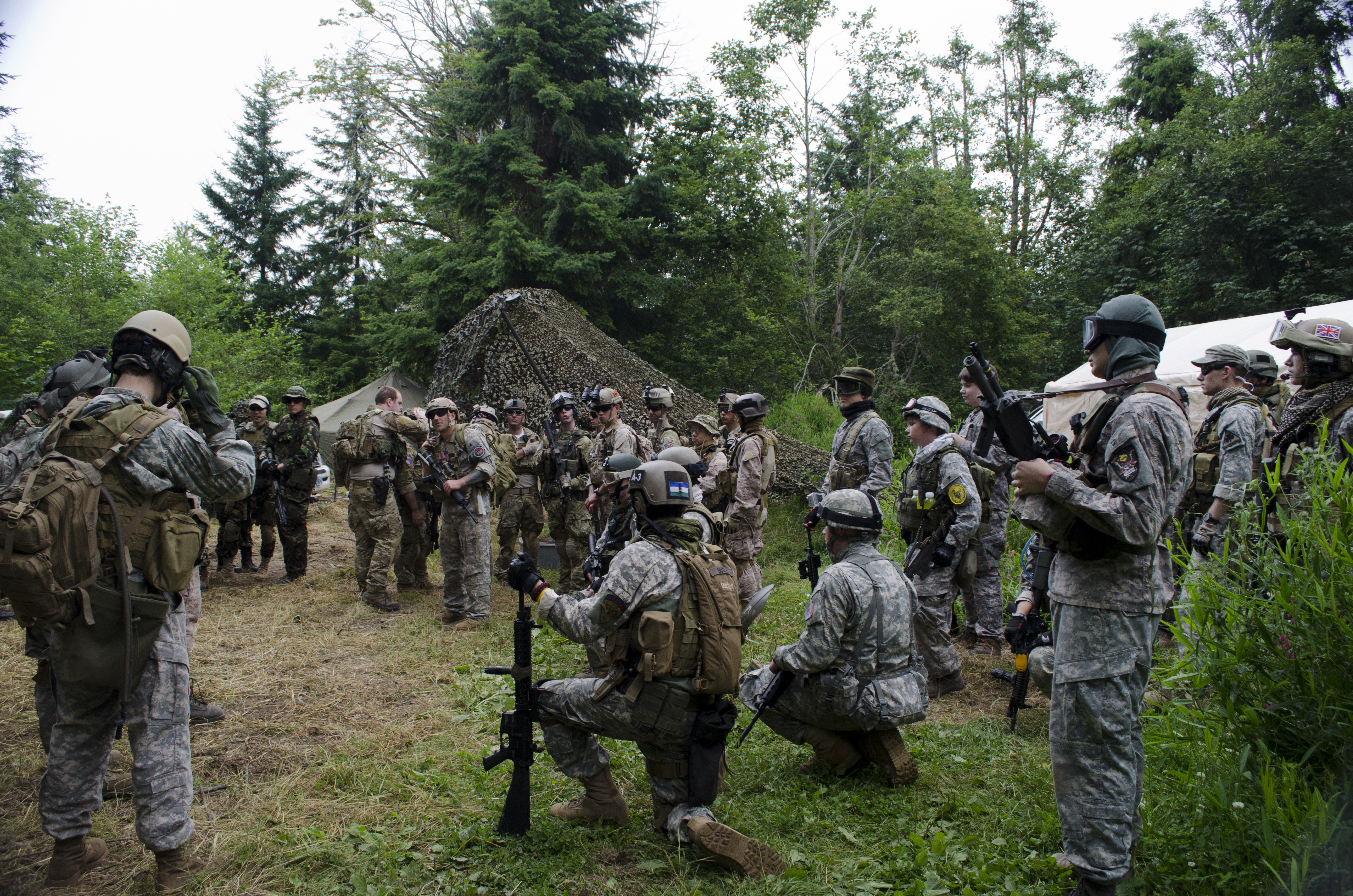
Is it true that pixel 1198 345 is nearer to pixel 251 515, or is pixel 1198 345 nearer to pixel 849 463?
pixel 849 463

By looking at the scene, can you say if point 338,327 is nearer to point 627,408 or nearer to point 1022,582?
point 627,408

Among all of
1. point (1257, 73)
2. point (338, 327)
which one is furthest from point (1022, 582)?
point (338, 327)

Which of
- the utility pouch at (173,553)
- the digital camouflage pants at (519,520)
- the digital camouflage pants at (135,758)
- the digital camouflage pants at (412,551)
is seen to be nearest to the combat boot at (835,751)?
the digital camouflage pants at (135,758)

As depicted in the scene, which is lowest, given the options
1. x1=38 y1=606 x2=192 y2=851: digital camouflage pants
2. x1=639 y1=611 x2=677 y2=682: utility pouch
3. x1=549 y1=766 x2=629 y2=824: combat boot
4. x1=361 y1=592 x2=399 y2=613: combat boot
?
x1=549 y1=766 x2=629 y2=824: combat boot

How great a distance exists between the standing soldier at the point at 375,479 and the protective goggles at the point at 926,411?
202 inches

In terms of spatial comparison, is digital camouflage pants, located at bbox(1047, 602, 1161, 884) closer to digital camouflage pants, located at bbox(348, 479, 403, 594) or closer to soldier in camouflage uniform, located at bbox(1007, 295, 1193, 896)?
soldier in camouflage uniform, located at bbox(1007, 295, 1193, 896)

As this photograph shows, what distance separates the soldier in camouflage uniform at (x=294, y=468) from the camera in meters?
9.06

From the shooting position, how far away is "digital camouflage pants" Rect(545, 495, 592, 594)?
8688 millimetres

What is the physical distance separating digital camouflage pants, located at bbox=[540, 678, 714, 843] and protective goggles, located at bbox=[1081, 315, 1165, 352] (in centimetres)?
234

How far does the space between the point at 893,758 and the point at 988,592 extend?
302 centimetres

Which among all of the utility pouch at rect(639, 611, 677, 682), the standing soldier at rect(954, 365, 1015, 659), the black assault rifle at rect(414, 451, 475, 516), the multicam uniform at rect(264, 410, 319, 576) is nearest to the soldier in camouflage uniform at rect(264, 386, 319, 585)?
the multicam uniform at rect(264, 410, 319, 576)

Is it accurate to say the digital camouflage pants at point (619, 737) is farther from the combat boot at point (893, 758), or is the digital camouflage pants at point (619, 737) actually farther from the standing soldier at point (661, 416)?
the standing soldier at point (661, 416)

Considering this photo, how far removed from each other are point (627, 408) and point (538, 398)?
1.34 m

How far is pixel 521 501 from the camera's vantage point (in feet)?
29.2
